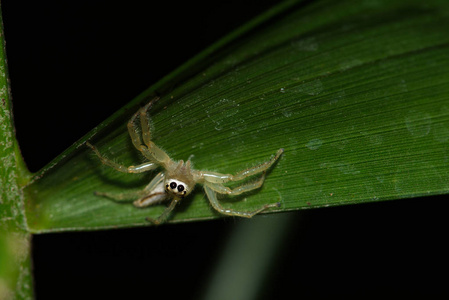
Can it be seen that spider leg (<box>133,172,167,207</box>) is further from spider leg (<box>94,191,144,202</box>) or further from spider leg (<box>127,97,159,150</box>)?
spider leg (<box>127,97,159,150</box>)

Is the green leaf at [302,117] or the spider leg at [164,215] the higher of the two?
the green leaf at [302,117]

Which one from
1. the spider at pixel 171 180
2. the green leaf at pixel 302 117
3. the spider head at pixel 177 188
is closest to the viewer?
the green leaf at pixel 302 117

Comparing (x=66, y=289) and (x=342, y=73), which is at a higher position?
(x=342, y=73)

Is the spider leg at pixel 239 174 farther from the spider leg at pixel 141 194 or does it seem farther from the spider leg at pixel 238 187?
the spider leg at pixel 141 194

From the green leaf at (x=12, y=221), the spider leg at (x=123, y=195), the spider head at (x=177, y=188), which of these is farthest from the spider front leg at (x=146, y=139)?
the green leaf at (x=12, y=221)

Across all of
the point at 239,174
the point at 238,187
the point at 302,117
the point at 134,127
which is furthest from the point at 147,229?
the point at 302,117

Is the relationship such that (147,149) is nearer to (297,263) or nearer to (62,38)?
(62,38)

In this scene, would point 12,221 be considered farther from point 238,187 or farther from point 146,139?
point 238,187

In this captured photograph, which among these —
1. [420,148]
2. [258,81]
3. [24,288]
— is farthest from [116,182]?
[420,148]

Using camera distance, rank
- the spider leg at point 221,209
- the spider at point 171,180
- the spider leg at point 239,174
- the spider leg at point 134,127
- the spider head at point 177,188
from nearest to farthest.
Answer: the spider leg at point 134,127 → the spider leg at point 239,174 → the spider at point 171,180 → the spider leg at point 221,209 → the spider head at point 177,188
